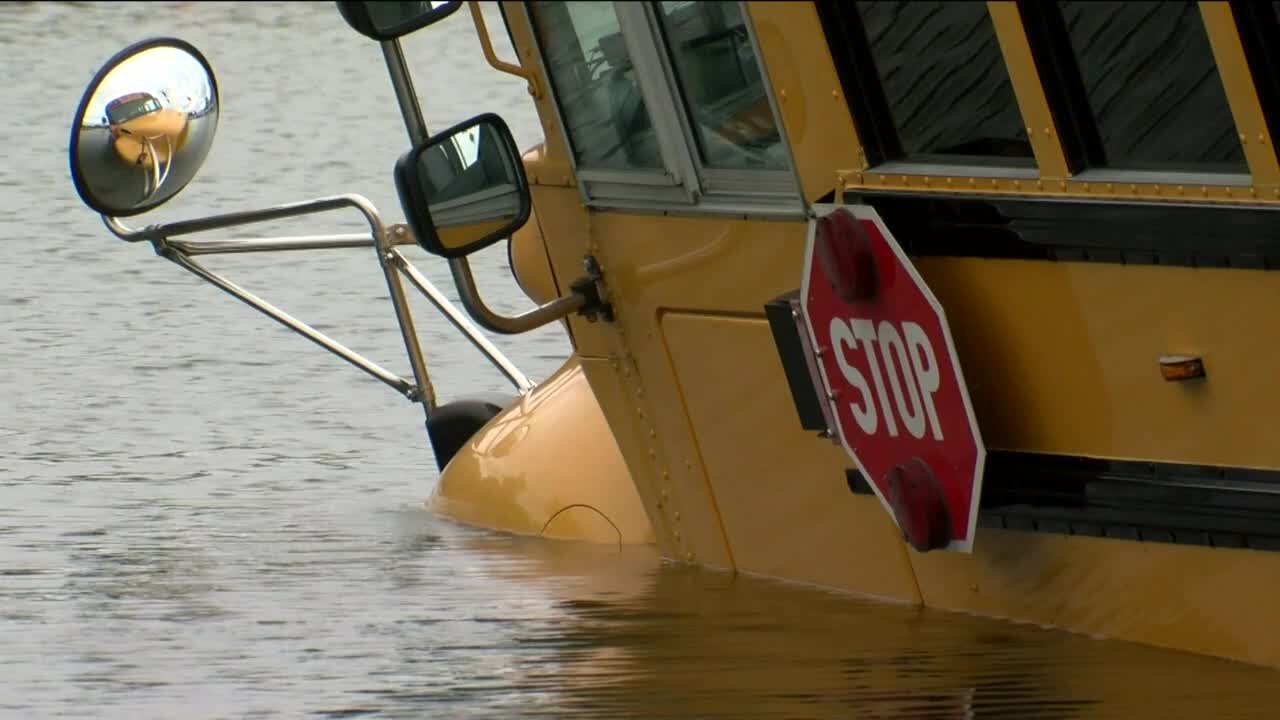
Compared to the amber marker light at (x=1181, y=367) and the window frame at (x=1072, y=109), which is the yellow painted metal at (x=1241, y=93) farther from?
the amber marker light at (x=1181, y=367)

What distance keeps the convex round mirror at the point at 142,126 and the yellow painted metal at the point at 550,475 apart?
88 centimetres

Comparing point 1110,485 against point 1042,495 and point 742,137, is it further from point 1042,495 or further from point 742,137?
point 742,137

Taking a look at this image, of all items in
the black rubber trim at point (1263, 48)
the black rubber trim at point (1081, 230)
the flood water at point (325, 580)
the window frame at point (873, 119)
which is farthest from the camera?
the flood water at point (325, 580)

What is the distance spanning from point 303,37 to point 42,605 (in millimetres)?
14910

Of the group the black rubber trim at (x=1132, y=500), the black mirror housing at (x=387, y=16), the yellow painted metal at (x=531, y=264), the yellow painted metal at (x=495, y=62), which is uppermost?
the black mirror housing at (x=387, y=16)

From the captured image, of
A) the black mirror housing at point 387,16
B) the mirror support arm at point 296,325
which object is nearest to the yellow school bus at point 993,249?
the black mirror housing at point 387,16

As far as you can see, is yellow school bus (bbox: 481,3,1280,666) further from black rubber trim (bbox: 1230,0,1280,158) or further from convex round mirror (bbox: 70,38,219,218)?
convex round mirror (bbox: 70,38,219,218)

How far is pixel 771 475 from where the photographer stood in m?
4.55

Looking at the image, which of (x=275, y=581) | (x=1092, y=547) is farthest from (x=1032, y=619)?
(x=275, y=581)

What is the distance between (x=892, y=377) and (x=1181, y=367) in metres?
0.52

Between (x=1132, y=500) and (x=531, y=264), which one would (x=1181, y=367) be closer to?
(x=1132, y=500)

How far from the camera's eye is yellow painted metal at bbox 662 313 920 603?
440cm

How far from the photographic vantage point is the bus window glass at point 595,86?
4348 mm

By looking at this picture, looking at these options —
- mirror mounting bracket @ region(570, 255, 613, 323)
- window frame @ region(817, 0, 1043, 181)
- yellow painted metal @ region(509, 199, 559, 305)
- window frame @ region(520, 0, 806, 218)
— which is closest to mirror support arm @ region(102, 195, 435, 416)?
yellow painted metal @ region(509, 199, 559, 305)
